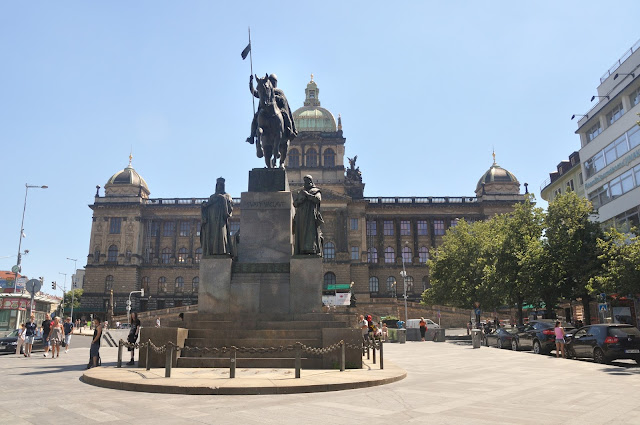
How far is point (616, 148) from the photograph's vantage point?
37250 millimetres

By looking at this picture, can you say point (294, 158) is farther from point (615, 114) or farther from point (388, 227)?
point (615, 114)

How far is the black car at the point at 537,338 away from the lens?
23.3 metres

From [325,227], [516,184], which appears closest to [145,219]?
[325,227]

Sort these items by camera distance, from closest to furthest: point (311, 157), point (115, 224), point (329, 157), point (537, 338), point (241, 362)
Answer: point (241, 362)
point (537, 338)
point (115, 224)
point (311, 157)
point (329, 157)

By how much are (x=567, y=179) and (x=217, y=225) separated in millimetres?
50520

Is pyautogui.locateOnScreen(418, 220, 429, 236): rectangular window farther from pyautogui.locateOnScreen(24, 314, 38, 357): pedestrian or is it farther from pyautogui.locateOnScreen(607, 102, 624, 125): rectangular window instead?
pyautogui.locateOnScreen(24, 314, 38, 357): pedestrian

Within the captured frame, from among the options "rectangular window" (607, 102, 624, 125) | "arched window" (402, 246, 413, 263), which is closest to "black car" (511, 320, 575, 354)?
"rectangular window" (607, 102, 624, 125)

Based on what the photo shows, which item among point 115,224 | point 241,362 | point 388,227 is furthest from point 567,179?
point 115,224

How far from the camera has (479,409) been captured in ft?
27.3

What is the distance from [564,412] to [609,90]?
41.6 m

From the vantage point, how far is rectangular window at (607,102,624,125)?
125 ft

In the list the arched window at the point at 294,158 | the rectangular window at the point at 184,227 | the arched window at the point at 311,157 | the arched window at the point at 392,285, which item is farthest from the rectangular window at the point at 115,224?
the arched window at the point at 392,285

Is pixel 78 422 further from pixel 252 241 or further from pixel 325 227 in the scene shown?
pixel 325 227

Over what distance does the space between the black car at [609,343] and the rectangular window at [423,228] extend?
64379mm
